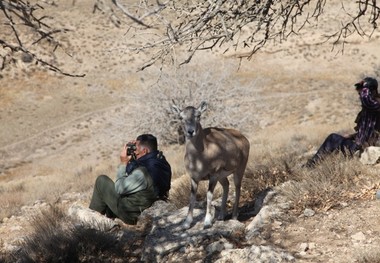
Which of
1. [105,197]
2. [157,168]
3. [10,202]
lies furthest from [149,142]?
[10,202]

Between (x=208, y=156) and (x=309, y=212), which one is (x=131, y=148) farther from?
(x=309, y=212)

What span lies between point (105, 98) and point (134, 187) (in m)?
33.3

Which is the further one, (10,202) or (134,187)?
(10,202)

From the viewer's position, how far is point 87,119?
35688 mm

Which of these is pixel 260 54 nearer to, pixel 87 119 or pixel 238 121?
pixel 87 119

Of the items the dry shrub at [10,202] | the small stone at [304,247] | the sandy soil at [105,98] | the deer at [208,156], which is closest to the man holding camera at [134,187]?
the deer at [208,156]

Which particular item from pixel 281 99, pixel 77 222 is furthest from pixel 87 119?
pixel 77 222

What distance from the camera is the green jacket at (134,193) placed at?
6652mm

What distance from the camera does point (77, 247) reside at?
5.55 m

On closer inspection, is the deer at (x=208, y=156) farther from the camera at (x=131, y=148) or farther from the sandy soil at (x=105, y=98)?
the sandy soil at (x=105, y=98)

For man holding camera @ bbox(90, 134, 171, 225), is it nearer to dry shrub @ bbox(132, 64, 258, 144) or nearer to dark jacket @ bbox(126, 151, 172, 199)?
dark jacket @ bbox(126, 151, 172, 199)

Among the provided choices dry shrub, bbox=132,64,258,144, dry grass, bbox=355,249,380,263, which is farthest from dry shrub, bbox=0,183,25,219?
dry shrub, bbox=132,64,258,144

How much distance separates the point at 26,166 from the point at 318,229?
25109 millimetres

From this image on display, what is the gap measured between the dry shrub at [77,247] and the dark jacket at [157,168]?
41.7 inches
